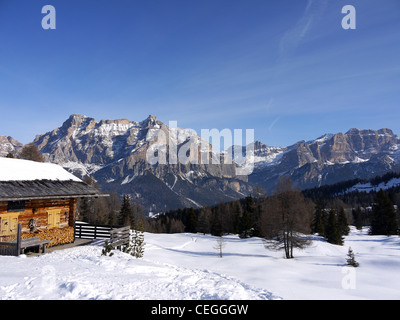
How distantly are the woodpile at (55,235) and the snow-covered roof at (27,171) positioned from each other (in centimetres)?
396

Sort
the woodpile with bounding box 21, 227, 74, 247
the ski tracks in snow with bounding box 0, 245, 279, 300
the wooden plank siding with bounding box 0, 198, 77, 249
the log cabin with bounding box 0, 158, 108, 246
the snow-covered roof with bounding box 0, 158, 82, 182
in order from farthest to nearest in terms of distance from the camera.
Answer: the woodpile with bounding box 21, 227, 74, 247 → the snow-covered roof with bounding box 0, 158, 82, 182 → the wooden plank siding with bounding box 0, 198, 77, 249 → the log cabin with bounding box 0, 158, 108, 246 → the ski tracks in snow with bounding box 0, 245, 279, 300

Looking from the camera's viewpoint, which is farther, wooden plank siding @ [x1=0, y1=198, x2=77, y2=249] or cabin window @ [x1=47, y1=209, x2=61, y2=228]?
cabin window @ [x1=47, y1=209, x2=61, y2=228]

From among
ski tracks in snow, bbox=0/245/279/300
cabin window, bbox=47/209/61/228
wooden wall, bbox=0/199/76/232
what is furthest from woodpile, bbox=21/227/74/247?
ski tracks in snow, bbox=0/245/279/300

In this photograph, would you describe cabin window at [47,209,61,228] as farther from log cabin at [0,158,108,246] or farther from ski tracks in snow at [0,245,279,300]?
ski tracks in snow at [0,245,279,300]

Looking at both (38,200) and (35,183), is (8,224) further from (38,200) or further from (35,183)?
(35,183)

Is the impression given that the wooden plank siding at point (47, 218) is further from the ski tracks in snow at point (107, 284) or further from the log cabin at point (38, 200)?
the ski tracks in snow at point (107, 284)

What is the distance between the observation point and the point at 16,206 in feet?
55.0

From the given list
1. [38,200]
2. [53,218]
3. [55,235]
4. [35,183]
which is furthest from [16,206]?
[55,235]

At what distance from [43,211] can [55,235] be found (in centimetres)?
203

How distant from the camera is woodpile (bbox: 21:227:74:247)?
17741 millimetres
